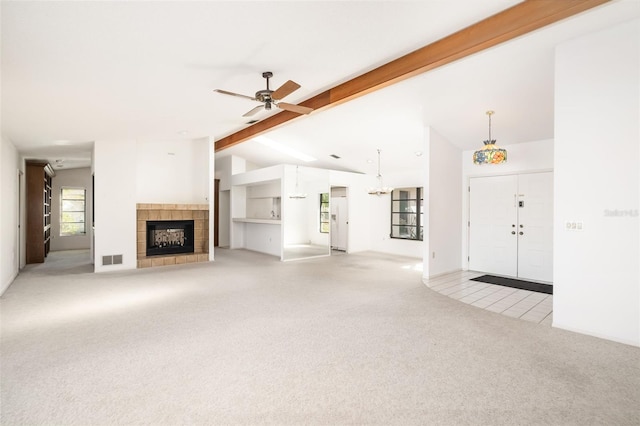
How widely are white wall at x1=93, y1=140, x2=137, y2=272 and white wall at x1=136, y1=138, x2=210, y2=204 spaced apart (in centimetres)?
91

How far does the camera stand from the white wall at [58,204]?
966 centimetres

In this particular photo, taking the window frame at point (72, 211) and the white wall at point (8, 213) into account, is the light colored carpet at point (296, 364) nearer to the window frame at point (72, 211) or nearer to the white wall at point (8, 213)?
the white wall at point (8, 213)

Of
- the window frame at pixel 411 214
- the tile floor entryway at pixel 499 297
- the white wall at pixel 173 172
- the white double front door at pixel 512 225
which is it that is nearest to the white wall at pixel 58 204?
the white wall at pixel 173 172

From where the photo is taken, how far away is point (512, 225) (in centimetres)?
620

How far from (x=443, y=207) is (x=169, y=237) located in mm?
6472

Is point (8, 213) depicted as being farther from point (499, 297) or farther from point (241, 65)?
point (499, 297)

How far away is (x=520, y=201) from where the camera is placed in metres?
6.10

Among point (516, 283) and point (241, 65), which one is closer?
point (241, 65)

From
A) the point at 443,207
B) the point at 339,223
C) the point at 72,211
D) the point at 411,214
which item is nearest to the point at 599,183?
the point at 443,207

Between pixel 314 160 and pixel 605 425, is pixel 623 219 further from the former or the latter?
pixel 314 160

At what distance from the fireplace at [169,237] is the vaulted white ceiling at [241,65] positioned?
228 centimetres

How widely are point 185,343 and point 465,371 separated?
2524 mm

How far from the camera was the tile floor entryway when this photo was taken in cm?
402

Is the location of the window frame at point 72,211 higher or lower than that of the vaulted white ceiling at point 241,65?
lower
